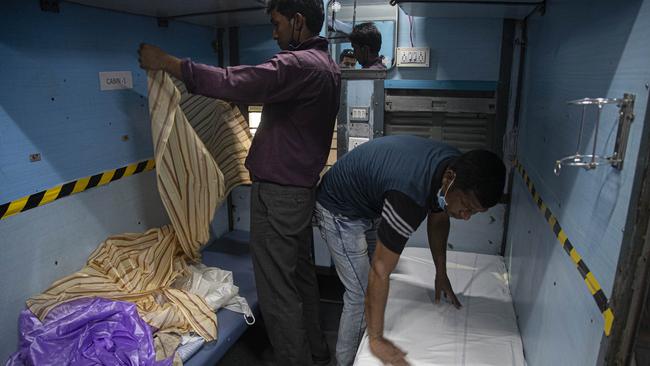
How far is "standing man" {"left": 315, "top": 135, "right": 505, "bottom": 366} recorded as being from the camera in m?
1.33

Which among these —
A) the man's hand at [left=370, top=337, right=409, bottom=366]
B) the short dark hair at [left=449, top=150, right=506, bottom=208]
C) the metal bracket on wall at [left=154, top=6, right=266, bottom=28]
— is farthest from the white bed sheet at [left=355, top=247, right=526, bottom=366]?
the metal bracket on wall at [left=154, top=6, right=266, bottom=28]

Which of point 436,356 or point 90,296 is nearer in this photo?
point 436,356

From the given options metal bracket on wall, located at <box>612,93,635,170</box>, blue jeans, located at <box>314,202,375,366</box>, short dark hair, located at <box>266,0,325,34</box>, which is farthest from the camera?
blue jeans, located at <box>314,202,375,366</box>

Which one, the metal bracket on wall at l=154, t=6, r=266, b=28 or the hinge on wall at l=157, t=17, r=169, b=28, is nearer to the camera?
the metal bracket on wall at l=154, t=6, r=266, b=28

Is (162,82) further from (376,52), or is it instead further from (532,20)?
(532,20)

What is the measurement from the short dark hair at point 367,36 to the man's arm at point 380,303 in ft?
4.31

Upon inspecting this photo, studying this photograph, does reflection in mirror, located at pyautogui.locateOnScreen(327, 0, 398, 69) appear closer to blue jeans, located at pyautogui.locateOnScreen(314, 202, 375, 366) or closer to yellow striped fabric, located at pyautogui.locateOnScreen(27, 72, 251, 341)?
yellow striped fabric, located at pyautogui.locateOnScreen(27, 72, 251, 341)

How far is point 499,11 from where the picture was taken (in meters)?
2.14

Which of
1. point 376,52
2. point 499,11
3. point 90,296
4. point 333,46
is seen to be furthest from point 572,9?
point 90,296

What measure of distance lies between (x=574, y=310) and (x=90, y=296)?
5.75 feet

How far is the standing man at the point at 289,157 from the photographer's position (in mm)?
1699

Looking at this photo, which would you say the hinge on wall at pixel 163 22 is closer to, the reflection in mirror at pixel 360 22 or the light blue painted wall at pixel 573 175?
the reflection in mirror at pixel 360 22

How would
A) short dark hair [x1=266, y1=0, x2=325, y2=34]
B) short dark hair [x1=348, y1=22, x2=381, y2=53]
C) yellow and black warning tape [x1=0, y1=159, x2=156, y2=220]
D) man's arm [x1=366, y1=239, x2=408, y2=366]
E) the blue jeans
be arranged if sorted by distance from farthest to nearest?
short dark hair [x1=348, y1=22, x2=381, y2=53] < the blue jeans < short dark hair [x1=266, y1=0, x2=325, y2=34] < yellow and black warning tape [x1=0, y1=159, x2=156, y2=220] < man's arm [x1=366, y1=239, x2=408, y2=366]

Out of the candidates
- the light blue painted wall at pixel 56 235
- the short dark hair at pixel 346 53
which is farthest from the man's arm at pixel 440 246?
the light blue painted wall at pixel 56 235
